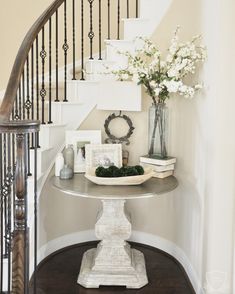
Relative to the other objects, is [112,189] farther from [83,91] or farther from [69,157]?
[83,91]

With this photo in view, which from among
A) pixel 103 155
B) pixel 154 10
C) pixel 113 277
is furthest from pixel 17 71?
pixel 113 277

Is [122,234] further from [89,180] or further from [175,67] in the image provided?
A: [175,67]

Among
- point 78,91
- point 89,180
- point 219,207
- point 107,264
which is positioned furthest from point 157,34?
point 107,264

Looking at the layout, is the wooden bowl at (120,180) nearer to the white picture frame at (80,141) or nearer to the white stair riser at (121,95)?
the white picture frame at (80,141)

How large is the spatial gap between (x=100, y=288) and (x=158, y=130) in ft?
4.21

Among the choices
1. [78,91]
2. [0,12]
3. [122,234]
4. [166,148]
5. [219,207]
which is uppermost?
[0,12]

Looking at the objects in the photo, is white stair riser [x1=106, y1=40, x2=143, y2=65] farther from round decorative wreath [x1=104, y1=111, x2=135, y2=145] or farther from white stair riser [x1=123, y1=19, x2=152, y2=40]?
round decorative wreath [x1=104, y1=111, x2=135, y2=145]

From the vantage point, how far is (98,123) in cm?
324

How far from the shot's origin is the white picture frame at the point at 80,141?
3012 mm

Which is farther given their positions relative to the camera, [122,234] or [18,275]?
[122,234]

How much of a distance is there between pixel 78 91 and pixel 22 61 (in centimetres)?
81

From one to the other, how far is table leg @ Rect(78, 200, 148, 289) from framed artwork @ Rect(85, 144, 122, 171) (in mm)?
331

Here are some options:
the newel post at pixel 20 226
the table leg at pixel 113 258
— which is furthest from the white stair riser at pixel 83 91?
the newel post at pixel 20 226
